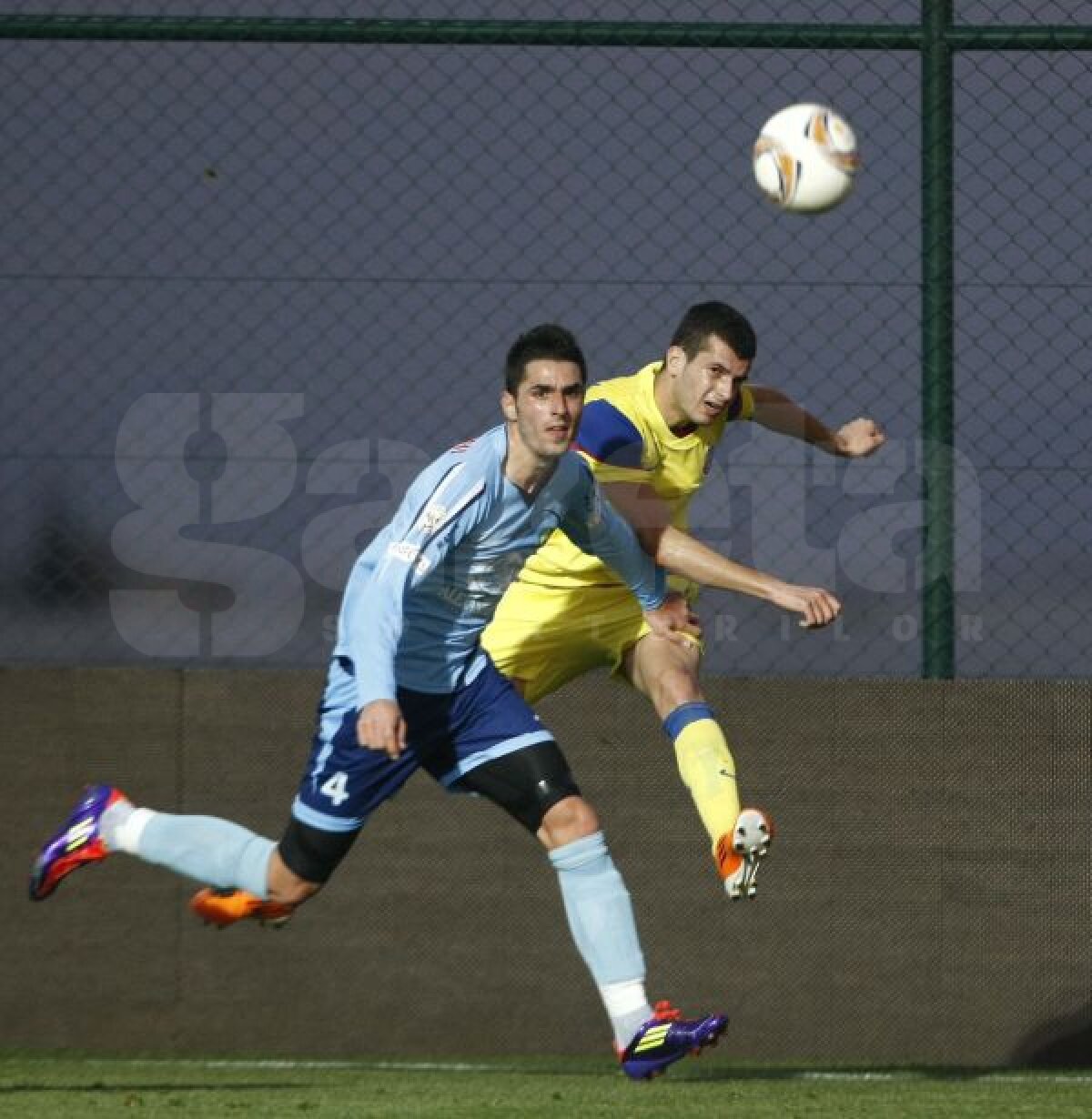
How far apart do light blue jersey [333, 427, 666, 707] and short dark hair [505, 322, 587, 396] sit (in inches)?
6.9

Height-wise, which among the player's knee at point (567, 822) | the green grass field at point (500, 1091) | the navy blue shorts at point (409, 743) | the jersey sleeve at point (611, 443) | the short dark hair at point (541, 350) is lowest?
the green grass field at point (500, 1091)

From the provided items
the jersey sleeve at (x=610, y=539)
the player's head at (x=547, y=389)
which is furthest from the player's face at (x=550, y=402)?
the jersey sleeve at (x=610, y=539)

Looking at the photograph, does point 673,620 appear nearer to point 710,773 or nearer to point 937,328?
point 710,773

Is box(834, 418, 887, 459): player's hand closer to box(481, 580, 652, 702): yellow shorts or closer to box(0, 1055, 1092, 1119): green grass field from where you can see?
box(481, 580, 652, 702): yellow shorts

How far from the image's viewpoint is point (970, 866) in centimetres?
791

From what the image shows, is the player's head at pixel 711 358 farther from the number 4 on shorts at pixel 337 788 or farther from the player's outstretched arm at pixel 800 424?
the number 4 on shorts at pixel 337 788

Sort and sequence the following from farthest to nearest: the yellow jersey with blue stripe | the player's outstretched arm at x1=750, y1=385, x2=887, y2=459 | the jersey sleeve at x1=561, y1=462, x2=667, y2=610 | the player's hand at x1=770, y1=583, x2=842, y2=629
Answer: the player's outstretched arm at x1=750, y1=385, x2=887, y2=459 → the yellow jersey with blue stripe → the jersey sleeve at x1=561, y1=462, x2=667, y2=610 → the player's hand at x1=770, y1=583, x2=842, y2=629

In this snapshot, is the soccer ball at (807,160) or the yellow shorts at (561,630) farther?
the soccer ball at (807,160)

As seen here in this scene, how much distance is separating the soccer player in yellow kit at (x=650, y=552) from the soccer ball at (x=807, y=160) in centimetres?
64

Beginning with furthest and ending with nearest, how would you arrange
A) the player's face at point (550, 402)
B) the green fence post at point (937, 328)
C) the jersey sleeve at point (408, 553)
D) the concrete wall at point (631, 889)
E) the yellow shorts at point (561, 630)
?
1. the concrete wall at point (631, 889)
2. the green fence post at point (937, 328)
3. the yellow shorts at point (561, 630)
4. the player's face at point (550, 402)
5. the jersey sleeve at point (408, 553)

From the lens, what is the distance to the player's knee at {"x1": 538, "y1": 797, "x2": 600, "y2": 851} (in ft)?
19.1

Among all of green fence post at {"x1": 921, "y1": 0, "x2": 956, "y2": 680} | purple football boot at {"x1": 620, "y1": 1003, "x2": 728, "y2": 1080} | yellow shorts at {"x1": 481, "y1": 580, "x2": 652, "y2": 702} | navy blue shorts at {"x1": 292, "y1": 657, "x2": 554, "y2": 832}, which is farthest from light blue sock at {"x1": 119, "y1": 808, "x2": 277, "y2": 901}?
green fence post at {"x1": 921, "y1": 0, "x2": 956, "y2": 680}

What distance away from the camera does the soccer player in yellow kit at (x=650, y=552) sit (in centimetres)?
659

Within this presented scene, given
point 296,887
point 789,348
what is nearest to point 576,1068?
point 296,887
